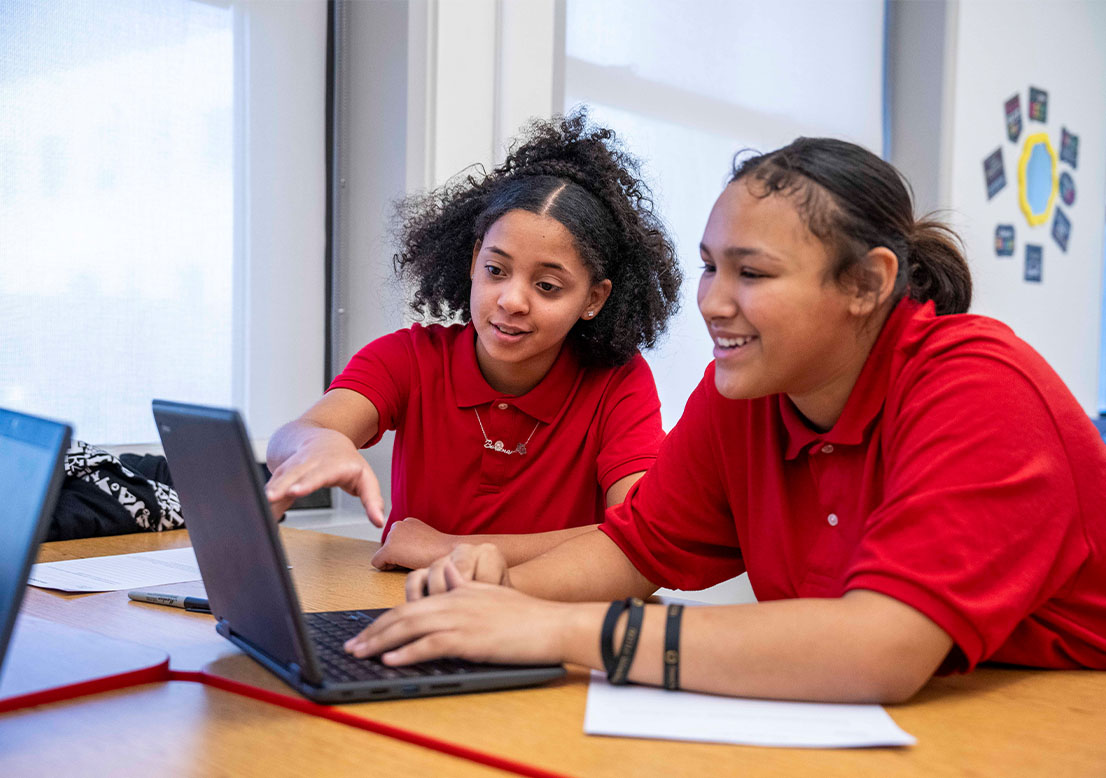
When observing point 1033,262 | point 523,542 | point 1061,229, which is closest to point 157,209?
point 523,542

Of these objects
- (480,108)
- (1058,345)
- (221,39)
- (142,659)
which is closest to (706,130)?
(480,108)

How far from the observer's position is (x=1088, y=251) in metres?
4.04

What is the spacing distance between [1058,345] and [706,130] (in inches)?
73.7

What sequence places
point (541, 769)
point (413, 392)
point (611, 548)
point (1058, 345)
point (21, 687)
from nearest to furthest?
point (541, 769) → point (21, 687) → point (611, 548) → point (413, 392) → point (1058, 345)

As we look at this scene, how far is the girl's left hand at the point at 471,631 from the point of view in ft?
2.73

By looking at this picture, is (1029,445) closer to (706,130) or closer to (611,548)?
(611,548)

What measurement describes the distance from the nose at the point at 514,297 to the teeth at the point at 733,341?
52 centimetres

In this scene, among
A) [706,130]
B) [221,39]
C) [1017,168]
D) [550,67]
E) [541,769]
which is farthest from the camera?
[1017,168]

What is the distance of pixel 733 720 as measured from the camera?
0.75 meters

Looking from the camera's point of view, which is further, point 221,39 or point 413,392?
point 221,39

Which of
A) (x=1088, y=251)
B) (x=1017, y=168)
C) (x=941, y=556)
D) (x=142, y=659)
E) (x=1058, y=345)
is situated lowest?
(x=142, y=659)

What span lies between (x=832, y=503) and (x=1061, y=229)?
3.37 meters

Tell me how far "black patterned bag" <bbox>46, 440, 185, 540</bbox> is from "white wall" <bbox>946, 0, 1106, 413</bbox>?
2643 mm

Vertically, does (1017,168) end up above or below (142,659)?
above
